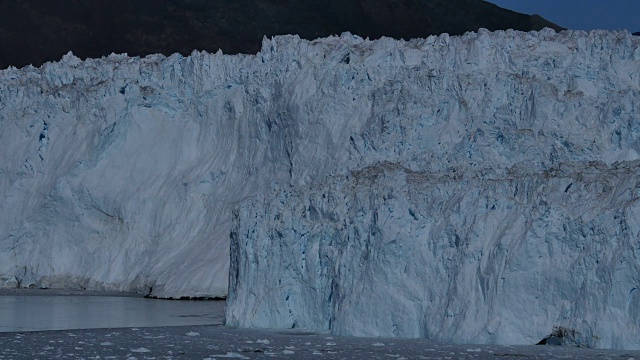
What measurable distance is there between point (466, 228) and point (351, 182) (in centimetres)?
299

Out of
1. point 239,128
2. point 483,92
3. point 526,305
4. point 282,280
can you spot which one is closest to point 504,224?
point 526,305

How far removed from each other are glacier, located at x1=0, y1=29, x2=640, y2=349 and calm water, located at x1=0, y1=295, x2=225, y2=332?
4.15 ft

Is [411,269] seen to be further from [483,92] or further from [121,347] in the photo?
[483,92]

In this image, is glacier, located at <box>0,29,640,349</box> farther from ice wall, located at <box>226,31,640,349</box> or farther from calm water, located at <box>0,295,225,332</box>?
calm water, located at <box>0,295,225,332</box>

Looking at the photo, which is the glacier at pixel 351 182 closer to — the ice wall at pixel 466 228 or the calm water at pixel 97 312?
the ice wall at pixel 466 228

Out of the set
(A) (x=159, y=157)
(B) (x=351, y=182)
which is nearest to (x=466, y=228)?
(B) (x=351, y=182)

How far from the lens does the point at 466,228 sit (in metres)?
18.8

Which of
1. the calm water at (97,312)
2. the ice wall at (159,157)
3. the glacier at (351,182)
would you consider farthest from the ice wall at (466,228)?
the ice wall at (159,157)

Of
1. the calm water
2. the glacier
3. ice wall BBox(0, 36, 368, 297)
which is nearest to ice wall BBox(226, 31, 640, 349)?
the glacier

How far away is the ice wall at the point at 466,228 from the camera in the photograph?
1748cm

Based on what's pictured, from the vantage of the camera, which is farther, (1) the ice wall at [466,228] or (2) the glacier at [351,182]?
(2) the glacier at [351,182]

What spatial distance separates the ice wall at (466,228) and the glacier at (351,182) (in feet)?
0.11

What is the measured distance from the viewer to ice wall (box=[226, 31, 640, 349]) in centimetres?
1748

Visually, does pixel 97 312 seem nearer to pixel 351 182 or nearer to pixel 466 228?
pixel 351 182
